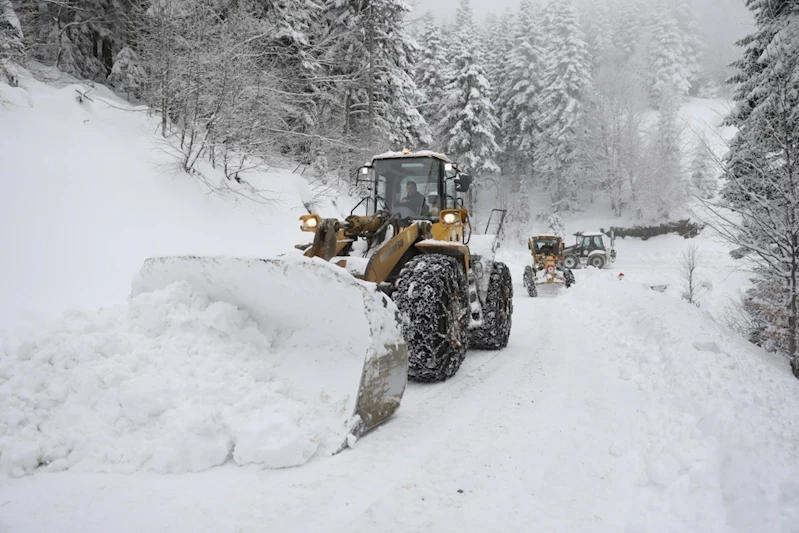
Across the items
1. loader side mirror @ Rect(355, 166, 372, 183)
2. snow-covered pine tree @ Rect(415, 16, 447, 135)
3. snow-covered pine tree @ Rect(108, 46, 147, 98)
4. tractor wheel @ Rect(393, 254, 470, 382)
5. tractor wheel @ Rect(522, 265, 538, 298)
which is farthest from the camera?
snow-covered pine tree @ Rect(415, 16, 447, 135)

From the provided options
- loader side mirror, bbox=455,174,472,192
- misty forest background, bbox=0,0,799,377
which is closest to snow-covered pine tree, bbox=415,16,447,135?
misty forest background, bbox=0,0,799,377

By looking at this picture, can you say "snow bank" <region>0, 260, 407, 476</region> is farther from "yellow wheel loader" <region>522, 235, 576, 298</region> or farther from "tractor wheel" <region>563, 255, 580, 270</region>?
"tractor wheel" <region>563, 255, 580, 270</region>

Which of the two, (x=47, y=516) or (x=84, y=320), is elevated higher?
(x=84, y=320)

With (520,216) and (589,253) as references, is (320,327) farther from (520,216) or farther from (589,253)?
(520,216)

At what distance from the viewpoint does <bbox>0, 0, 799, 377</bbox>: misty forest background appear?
7.05 meters

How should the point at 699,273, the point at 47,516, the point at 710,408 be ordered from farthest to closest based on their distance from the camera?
the point at 699,273
the point at 710,408
the point at 47,516

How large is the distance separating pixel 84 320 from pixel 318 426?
189 cm

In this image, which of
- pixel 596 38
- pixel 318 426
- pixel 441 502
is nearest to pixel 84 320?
pixel 318 426

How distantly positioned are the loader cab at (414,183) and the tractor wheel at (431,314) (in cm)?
141

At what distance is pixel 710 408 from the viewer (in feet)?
11.8

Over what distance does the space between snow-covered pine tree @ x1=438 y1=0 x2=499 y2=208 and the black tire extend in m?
26.7

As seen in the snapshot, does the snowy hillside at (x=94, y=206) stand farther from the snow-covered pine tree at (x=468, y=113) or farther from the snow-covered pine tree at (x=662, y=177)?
the snow-covered pine tree at (x=662, y=177)

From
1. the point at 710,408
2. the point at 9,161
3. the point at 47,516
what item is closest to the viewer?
the point at 47,516

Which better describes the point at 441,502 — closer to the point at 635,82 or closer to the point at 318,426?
the point at 318,426
